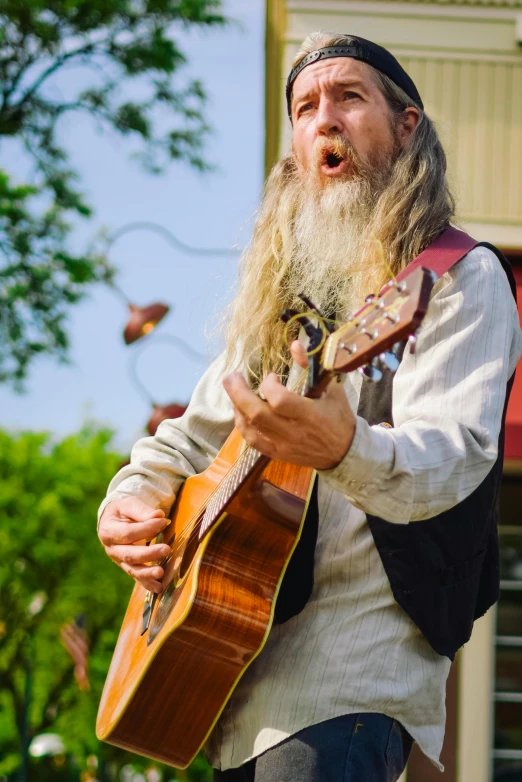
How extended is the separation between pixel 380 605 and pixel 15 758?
50.9 ft

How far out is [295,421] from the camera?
1568mm

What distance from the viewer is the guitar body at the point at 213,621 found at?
2021mm

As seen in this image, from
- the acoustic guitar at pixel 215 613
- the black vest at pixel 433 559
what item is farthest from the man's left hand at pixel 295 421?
the black vest at pixel 433 559

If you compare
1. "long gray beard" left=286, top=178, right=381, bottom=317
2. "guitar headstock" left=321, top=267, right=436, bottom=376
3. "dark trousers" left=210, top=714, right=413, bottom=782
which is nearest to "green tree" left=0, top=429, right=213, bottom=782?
"long gray beard" left=286, top=178, right=381, bottom=317

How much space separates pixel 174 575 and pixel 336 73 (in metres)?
1.19

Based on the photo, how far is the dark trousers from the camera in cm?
192

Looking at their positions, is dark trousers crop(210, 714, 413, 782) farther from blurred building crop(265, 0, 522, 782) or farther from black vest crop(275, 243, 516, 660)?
blurred building crop(265, 0, 522, 782)

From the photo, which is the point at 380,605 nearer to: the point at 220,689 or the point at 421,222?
the point at 220,689

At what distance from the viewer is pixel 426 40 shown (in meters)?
6.19

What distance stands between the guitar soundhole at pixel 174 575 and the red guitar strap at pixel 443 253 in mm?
702

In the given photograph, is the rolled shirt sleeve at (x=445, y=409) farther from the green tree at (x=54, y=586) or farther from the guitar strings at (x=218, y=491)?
the green tree at (x=54, y=586)

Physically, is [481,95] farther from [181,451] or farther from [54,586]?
[54,586]

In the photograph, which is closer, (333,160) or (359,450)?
(359,450)

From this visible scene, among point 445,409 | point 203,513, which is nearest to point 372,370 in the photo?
point 445,409
